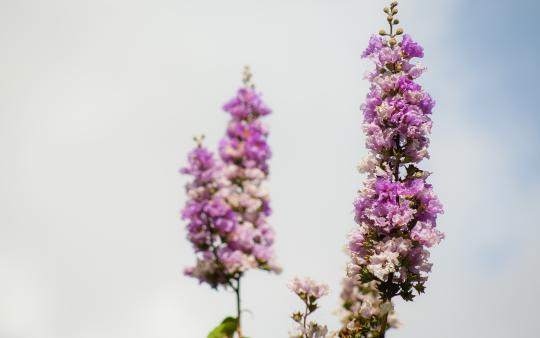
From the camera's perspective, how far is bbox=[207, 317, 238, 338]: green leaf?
798cm

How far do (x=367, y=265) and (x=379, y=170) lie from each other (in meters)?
2.06

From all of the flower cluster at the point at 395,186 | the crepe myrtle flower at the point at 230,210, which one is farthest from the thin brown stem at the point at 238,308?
the flower cluster at the point at 395,186

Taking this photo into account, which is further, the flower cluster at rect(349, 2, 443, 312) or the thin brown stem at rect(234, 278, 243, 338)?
the flower cluster at rect(349, 2, 443, 312)

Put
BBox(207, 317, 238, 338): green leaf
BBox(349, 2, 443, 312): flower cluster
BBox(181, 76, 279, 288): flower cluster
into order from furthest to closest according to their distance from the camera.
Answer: BBox(349, 2, 443, 312): flower cluster, BBox(207, 317, 238, 338): green leaf, BBox(181, 76, 279, 288): flower cluster

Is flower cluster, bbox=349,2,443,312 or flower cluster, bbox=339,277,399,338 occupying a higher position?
flower cluster, bbox=349,2,443,312

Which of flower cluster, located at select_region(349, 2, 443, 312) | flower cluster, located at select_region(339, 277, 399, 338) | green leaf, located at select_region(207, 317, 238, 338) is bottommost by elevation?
green leaf, located at select_region(207, 317, 238, 338)

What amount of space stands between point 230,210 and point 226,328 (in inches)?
66.8

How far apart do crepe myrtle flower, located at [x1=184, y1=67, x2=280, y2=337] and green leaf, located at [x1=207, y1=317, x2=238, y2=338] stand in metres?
0.36

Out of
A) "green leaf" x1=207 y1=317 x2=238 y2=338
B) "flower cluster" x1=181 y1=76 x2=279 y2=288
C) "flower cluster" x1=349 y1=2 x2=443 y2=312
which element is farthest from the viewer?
"flower cluster" x1=349 y1=2 x2=443 y2=312

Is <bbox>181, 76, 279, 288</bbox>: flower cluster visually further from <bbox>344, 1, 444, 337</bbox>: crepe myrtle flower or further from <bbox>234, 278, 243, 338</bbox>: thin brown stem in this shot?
<bbox>344, 1, 444, 337</bbox>: crepe myrtle flower

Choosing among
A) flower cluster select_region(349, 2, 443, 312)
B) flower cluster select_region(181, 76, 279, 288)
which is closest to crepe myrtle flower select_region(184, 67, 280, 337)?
flower cluster select_region(181, 76, 279, 288)

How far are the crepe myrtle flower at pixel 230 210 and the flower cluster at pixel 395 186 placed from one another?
4.96m

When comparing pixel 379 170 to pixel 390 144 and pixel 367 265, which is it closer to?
pixel 390 144

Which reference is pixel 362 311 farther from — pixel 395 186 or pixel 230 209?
pixel 230 209
